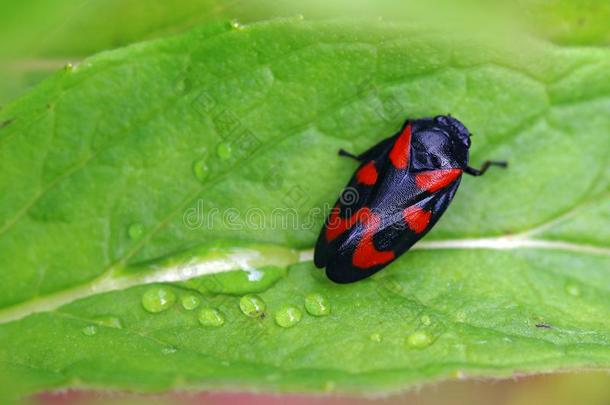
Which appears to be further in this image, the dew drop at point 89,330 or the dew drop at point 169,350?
the dew drop at point 89,330

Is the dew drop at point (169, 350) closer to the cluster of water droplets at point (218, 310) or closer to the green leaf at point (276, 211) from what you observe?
the green leaf at point (276, 211)

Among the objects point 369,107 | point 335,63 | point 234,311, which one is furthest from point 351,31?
point 234,311

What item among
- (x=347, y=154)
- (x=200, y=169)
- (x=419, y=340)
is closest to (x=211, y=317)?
(x=200, y=169)

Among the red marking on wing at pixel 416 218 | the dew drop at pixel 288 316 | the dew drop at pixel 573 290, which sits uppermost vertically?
the red marking on wing at pixel 416 218

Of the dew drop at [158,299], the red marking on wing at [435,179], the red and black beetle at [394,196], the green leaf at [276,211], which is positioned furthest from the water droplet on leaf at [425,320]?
the dew drop at [158,299]

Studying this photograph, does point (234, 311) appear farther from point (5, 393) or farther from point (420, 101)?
point (420, 101)

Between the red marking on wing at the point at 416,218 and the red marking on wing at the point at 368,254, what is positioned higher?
the red marking on wing at the point at 416,218

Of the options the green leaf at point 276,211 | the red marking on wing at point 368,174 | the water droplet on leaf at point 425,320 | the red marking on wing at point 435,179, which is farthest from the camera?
the red marking on wing at point 435,179

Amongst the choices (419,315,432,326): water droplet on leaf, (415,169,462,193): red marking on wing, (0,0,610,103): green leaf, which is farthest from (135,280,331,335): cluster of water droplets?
(0,0,610,103): green leaf
